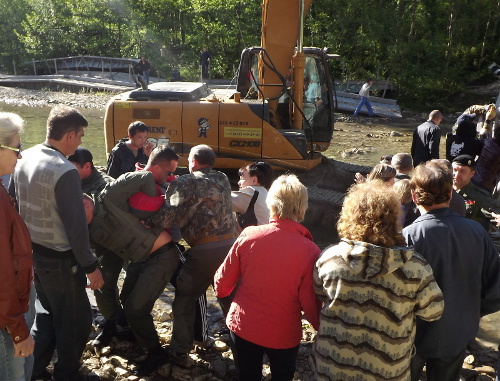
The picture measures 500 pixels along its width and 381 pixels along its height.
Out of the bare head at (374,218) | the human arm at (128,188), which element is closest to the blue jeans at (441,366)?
the bare head at (374,218)

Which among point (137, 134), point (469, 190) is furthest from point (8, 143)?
point (469, 190)

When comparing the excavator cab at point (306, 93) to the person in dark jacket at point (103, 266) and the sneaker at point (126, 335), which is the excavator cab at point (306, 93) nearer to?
the person in dark jacket at point (103, 266)

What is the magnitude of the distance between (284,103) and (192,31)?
24.4 metres

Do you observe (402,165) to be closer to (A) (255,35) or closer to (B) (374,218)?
(B) (374,218)

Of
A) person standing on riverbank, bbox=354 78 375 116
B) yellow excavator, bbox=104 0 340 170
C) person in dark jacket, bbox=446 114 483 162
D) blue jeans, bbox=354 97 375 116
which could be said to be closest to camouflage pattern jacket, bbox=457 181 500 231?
person in dark jacket, bbox=446 114 483 162

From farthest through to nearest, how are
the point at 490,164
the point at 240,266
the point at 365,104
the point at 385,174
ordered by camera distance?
the point at 365,104 → the point at 490,164 → the point at 385,174 → the point at 240,266

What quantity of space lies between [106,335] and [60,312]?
807 mm

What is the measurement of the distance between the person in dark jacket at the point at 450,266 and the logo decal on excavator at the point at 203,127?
4992mm

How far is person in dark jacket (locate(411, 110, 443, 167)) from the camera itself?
725 centimetres

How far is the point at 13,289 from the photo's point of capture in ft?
8.51

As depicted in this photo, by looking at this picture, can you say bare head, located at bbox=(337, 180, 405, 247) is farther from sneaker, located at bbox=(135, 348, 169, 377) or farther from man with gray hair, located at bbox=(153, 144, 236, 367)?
sneaker, located at bbox=(135, 348, 169, 377)

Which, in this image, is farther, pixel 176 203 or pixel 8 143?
pixel 176 203

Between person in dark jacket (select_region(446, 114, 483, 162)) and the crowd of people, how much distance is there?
3015mm

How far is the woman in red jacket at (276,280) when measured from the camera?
2.90 meters
